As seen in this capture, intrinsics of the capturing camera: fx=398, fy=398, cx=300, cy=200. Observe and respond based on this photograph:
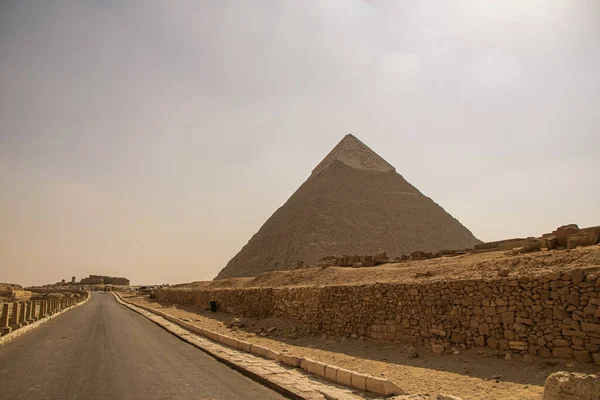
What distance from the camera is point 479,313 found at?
771 centimetres

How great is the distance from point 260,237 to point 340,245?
14096 millimetres

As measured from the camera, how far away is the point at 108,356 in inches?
311

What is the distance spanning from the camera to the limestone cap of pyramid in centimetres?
6000

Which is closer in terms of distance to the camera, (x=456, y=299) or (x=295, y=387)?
(x=295, y=387)

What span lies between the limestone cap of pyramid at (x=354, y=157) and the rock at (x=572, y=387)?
55.2 m

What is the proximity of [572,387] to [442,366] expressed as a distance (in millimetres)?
3534

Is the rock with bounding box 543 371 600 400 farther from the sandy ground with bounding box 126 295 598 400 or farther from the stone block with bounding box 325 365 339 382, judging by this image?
the stone block with bounding box 325 365 339 382

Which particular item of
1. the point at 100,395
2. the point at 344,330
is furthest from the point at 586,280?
the point at 100,395

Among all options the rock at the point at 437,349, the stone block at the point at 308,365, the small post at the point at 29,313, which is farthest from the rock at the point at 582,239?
the small post at the point at 29,313

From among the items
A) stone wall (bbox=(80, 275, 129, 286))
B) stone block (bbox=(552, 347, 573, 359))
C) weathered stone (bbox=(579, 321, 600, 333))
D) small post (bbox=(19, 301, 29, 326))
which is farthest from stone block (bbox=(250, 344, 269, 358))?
stone wall (bbox=(80, 275, 129, 286))

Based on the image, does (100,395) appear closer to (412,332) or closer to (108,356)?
(108,356)

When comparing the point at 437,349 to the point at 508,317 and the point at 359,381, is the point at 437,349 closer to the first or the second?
the point at 508,317

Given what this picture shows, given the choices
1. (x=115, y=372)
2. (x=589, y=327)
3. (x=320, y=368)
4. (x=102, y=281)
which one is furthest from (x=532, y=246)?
(x=102, y=281)

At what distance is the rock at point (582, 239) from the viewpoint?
888 cm
